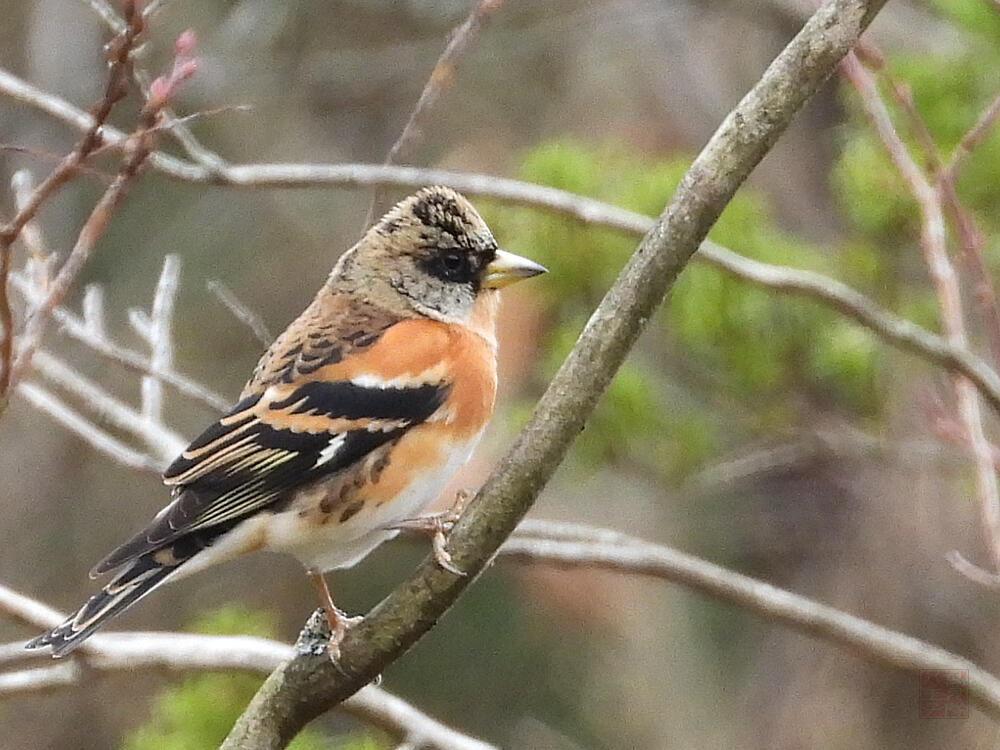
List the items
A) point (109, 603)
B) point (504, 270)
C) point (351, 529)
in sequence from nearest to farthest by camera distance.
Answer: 1. point (109, 603)
2. point (351, 529)
3. point (504, 270)

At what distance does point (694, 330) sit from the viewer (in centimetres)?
428

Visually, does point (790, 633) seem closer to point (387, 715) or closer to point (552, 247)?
point (552, 247)

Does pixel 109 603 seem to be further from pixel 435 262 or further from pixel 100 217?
pixel 435 262

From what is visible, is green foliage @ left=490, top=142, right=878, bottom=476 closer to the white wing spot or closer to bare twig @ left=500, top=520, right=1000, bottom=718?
bare twig @ left=500, top=520, right=1000, bottom=718

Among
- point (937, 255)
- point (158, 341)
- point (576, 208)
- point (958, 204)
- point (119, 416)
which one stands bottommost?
point (119, 416)

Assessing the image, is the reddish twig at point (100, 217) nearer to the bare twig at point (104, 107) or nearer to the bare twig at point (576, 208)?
the bare twig at point (104, 107)

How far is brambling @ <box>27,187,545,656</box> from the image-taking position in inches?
109

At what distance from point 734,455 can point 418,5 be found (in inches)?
111

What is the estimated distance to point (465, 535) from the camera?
227cm

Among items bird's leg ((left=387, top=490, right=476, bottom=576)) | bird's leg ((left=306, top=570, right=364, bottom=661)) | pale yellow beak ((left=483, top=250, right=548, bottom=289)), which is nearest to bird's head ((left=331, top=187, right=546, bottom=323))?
pale yellow beak ((left=483, top=250, right=548, bottom=289))

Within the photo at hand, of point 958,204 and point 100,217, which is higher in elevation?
point 958,204

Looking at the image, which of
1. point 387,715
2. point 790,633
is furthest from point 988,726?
point 387,715

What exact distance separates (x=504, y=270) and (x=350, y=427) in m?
0.58

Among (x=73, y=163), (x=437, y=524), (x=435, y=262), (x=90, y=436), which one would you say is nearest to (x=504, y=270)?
(x=435, y=262)
